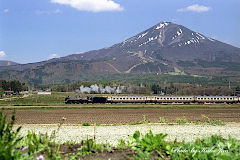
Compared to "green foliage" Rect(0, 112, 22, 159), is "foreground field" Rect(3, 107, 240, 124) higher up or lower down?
lower down

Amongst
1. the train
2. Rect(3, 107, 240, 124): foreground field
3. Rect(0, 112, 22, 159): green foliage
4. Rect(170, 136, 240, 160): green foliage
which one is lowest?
Rect(3, 107, 240, 124): foreground field

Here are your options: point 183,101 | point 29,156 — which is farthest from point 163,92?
point 29,156

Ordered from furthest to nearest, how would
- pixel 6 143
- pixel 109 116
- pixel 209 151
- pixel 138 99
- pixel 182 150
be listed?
pixel 138 99 → pixel 109 116 → pixel 182 150 → pixel 209 151 → pixel 6 143

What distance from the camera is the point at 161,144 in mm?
11055

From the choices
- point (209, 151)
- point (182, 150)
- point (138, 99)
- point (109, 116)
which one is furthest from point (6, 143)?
point (138, 99)

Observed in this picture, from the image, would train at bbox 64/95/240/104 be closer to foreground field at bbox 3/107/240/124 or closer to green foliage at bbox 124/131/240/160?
foreground field at bbox 3/107/240/124

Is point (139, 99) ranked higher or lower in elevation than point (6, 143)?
lower

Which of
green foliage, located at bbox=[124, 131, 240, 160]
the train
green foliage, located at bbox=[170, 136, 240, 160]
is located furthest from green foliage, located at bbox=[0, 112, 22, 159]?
the train

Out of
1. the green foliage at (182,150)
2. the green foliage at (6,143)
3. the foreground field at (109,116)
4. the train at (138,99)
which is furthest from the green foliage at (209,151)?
the train at (138,99)

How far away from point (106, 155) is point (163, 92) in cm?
15898

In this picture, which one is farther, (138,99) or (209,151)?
(138,99)

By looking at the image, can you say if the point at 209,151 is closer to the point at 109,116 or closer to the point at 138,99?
the point at 109,116

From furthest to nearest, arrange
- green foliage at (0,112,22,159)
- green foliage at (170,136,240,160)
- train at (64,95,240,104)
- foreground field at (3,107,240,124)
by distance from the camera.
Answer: train at (64,95,240,104) → foreground field at (3,107,240,124) → green foliage at (170,136,240,160) → green foliage at (0,112,22,159)

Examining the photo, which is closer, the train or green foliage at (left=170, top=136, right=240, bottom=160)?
green foliage at (left=170, top=136, right=240, bottom=160)
